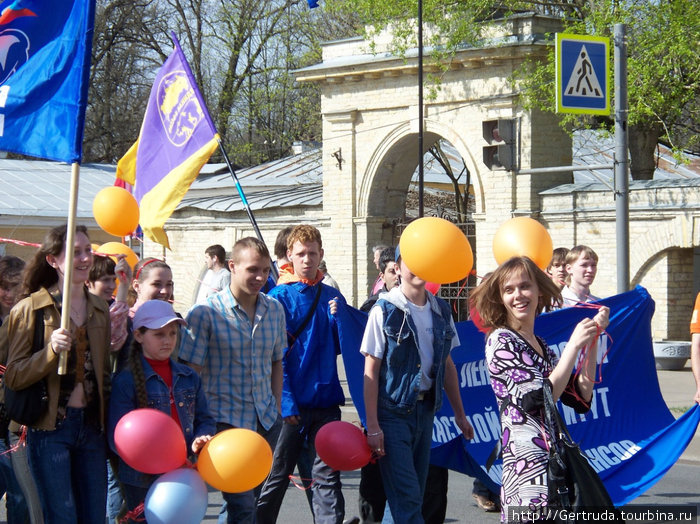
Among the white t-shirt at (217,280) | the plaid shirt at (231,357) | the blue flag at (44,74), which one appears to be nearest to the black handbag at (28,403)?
the plaid shirt at (231,357)

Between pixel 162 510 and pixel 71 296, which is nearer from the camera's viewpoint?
pixel 162 510

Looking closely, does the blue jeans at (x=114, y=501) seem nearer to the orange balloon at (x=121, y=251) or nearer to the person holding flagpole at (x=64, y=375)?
the person holding flagpole at (x=64, y=375)

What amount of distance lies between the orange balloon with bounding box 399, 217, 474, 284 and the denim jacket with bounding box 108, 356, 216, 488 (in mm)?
1310

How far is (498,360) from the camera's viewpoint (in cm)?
437

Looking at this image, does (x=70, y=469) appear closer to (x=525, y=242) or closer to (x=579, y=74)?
(x=525, y=242)

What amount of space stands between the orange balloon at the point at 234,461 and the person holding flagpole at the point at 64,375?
580 mm

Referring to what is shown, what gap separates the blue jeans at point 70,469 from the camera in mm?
4613

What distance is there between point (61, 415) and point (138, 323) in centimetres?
56

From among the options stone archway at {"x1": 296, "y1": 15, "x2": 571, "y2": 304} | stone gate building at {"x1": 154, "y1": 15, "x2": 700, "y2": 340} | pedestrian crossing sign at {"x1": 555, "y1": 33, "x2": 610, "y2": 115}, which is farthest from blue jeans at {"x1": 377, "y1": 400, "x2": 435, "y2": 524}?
stone archway at {"x1": 296, "y1": 15, "x2": 571, "y2": 304}

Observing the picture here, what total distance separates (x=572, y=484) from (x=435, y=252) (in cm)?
156

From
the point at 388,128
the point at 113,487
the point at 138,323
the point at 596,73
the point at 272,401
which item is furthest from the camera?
the point at 388,128

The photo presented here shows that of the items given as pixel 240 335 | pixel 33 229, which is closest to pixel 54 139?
pixel 240 335

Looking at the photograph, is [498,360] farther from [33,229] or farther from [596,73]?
[33,229]

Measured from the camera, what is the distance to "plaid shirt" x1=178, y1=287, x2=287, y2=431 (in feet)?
17.7
